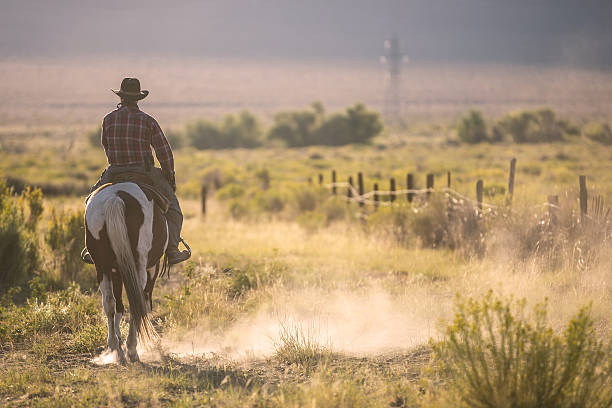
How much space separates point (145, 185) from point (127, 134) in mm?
615

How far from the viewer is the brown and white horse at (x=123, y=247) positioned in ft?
18.5

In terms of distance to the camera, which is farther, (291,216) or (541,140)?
(541,140)

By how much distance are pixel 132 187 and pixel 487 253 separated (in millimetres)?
6033

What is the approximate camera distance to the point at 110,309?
602cm

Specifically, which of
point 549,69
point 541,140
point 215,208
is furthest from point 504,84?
point 215,208

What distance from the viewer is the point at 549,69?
193000 mm

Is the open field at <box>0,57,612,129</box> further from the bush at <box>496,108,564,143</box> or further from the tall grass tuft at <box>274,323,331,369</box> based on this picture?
the tall grass tuft at <box>274,323,331,369</box>

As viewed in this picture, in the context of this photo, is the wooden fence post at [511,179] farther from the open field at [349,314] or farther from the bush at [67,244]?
the bush at [67,244]

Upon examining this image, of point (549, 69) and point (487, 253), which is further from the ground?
point (549, 69)

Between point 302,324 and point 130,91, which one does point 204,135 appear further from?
point 302,324

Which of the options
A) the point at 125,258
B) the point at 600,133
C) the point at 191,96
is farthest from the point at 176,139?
the point at 191,96

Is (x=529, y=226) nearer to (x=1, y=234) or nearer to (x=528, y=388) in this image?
(x=528, y=388)

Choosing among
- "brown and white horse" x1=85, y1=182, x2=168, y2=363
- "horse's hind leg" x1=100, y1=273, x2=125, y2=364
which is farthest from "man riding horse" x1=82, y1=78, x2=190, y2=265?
"horse's hind leg" x1=100, y1=273, x2=125, y2=364

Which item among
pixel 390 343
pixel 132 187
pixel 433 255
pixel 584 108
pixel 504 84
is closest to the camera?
pixel 132 187
